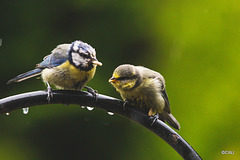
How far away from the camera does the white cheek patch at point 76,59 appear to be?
90.9 inches

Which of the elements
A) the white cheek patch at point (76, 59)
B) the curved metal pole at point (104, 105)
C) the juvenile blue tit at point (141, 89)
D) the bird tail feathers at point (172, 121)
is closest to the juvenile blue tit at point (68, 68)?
the white cheek patch at point (76, 59)

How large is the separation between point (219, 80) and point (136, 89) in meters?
0.93

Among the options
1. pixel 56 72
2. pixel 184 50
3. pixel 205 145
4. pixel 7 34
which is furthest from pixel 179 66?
pixel 7 34

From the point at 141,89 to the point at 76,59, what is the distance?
43 cm

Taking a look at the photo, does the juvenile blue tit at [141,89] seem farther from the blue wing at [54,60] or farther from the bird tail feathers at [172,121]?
the blue wing at [54,60]

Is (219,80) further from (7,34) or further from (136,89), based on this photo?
(7,34)

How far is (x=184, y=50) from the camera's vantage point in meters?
3.08

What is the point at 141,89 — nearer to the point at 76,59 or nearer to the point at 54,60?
the point at 76,59

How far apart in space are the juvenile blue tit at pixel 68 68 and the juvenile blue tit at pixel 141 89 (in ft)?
0.60

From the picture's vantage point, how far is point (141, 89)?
7.67 ft

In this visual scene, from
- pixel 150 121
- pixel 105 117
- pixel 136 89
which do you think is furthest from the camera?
pixel 105 117

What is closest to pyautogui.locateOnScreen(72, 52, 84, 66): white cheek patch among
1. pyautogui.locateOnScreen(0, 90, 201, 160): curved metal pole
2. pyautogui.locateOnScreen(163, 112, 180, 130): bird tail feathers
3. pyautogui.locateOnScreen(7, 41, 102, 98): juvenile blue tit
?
pyautogui.locateOnScreen(7, 41, 102, 98): juvenile blue tit

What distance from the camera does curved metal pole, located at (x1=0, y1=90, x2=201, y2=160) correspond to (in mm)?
1727

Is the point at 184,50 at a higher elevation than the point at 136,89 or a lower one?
higher
